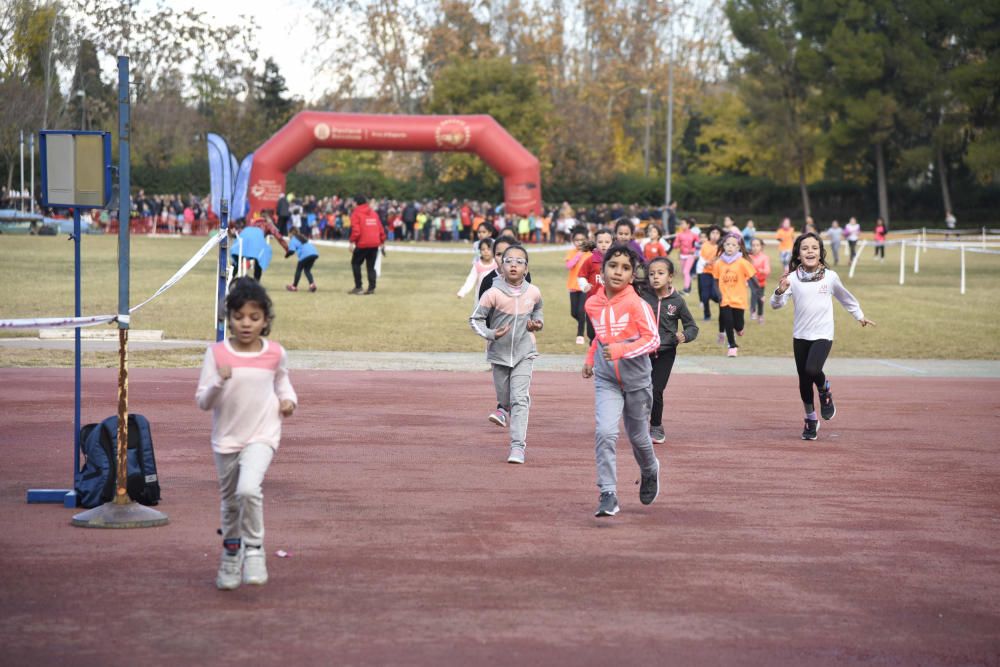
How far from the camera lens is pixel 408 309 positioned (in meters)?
24.3

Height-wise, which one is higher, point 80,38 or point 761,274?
point 80,38

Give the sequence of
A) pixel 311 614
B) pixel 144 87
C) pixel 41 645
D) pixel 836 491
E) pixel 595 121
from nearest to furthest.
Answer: pixel 41 645
pixel 311 614
pixel 836 491
pixel 144 87
pixel 595 121

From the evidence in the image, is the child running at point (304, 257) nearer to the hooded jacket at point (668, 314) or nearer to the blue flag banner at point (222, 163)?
the blue flag banner at point (222, 163)

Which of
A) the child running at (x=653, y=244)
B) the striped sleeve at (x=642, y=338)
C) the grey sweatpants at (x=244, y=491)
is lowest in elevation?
the grey sweatpants at (x=244, y=491)

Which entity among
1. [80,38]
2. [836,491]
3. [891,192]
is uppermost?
[80,38]

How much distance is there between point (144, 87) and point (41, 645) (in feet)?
206

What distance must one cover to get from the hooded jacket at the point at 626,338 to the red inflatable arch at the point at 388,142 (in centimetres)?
3891

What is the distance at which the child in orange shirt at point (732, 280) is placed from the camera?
17.9 m

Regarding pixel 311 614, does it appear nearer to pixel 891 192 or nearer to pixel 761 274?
pixel 761 274

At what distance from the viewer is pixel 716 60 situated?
8588 centimetres

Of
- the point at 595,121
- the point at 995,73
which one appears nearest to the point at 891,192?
the point at 995,73

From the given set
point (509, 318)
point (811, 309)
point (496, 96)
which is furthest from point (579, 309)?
point (496, 96)

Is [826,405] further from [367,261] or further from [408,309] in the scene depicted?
[367,261]

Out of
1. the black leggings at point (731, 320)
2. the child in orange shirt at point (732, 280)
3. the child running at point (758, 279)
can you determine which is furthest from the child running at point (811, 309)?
the child running at point (758, 279)
